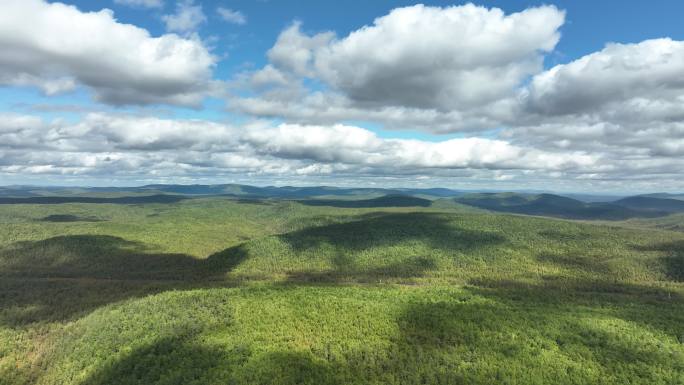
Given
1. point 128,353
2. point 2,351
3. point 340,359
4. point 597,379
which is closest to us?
point 597,379

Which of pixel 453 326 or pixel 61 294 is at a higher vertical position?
pixel 453 326

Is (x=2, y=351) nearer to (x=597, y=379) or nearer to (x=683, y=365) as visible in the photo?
(x=597, y=379)

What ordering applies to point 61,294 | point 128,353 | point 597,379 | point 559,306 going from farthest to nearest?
point 61,294, point 559,306, point 128,353, point 597,379

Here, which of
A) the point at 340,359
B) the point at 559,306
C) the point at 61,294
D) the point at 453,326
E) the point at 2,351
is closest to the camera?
the point at 340,359

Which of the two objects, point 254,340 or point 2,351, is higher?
point 254,340

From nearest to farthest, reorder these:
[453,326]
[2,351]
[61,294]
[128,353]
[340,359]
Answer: [340,359]
[128,353]
[453,326]
[2,351]
[61,294]

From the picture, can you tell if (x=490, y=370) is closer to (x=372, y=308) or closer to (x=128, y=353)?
(x=372, y=308)

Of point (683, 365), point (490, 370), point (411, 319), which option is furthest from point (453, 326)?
point (683, 365)

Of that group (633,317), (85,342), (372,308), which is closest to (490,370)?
(372,308)

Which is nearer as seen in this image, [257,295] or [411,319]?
[411,319]

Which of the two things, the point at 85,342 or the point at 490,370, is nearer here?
the point at 490,370
